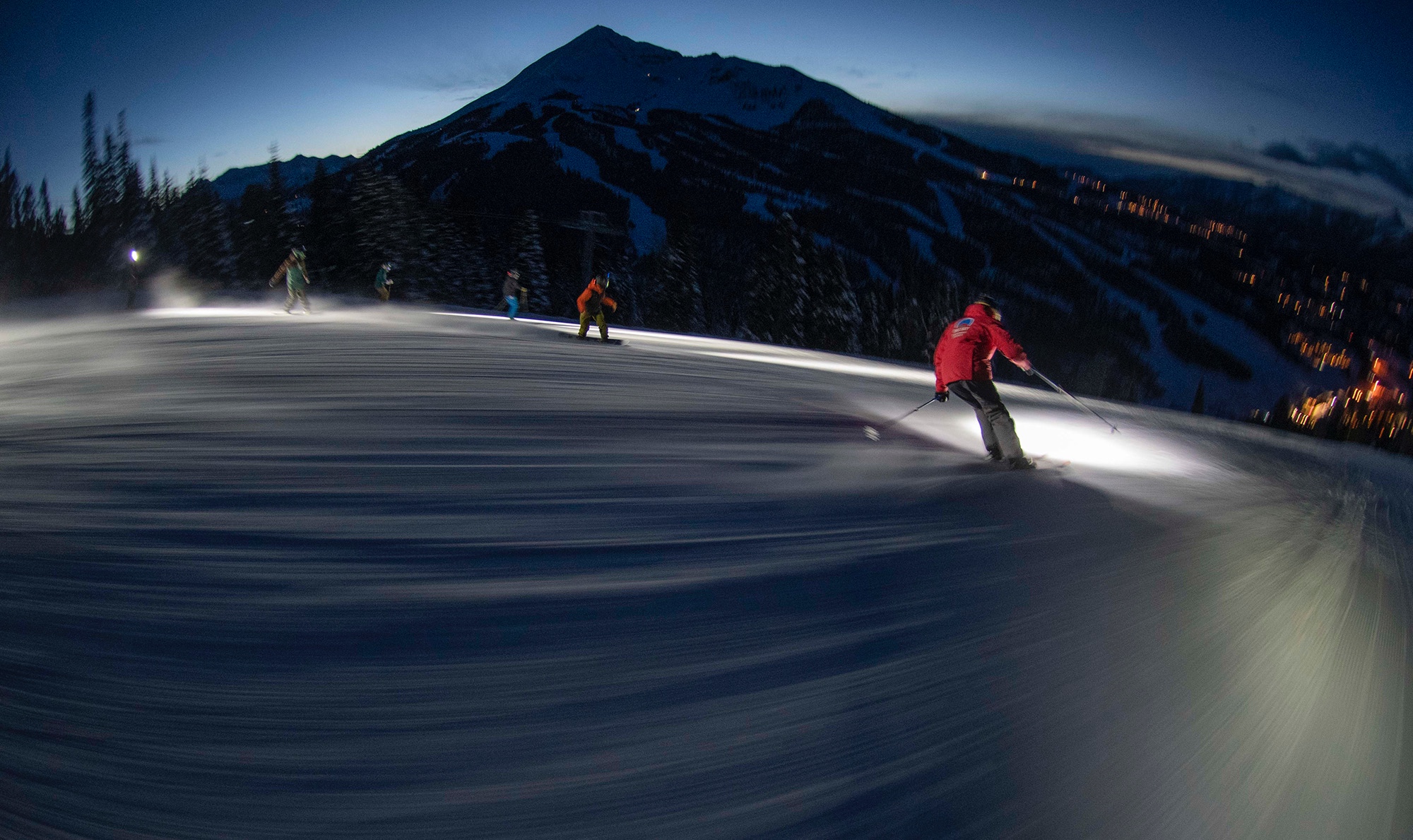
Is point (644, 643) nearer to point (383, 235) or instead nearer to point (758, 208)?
point (383, 235)

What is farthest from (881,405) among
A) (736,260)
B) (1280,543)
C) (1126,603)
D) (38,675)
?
(736,260)

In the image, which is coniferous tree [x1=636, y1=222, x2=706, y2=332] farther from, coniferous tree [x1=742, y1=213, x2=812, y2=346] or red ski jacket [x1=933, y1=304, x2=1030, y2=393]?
red ski jacket [x1=933, y1=304, x2=1030, y2=393]

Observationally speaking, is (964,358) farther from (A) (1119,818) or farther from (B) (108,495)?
(B) (108,495)

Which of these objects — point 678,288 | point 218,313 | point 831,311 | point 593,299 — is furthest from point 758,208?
point 593,299

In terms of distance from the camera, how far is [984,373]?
26.0 ft

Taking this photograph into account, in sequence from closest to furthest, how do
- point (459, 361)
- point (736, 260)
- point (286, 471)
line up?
point (286, 471), point (459, 361), point (736, 260)

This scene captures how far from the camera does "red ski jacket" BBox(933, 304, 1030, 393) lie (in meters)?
7.88

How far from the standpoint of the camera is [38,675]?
2758 millimetres

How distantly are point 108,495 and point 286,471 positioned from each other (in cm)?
99

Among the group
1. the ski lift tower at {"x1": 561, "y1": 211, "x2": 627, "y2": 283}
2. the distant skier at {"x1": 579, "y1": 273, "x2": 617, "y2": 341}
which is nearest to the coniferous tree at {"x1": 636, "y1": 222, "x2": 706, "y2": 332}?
the ski lift tower at {"x1": 561, "y1": 211, "x2": 627, "y2": 283}

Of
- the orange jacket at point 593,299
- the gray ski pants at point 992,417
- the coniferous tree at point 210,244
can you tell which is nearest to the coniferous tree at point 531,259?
the coniferous tree at point 210,244

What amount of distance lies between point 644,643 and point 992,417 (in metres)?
5.64

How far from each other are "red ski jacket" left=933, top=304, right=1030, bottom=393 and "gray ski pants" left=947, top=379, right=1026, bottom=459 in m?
0.08

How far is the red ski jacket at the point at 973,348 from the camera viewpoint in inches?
310
